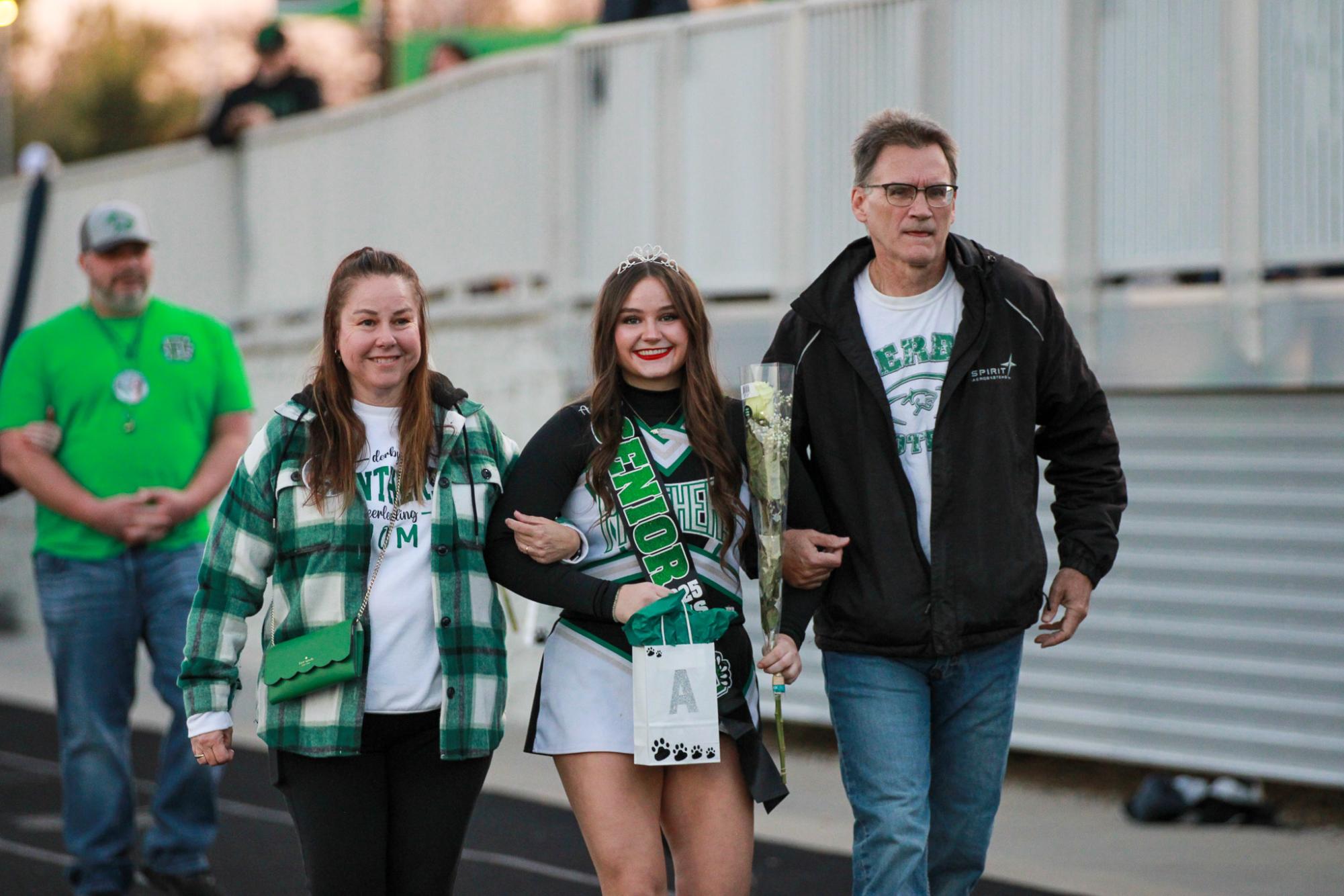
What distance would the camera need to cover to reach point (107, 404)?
676 centimetres

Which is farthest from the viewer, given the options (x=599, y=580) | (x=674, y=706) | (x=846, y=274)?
(x=846, y=274)

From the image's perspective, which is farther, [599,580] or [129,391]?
[129,391]

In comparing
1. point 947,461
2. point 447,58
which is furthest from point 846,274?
point 447,58

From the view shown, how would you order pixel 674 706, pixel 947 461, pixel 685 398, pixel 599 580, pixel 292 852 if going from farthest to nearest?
1. pixel 292 852
2. pixel 947 461
3. pixel 685 398
4. pixel 599 580
5. pixel 674 706

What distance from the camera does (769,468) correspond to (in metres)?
4.41

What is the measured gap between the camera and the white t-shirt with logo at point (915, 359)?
468 cm

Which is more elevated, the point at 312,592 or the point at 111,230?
the point at 111,230

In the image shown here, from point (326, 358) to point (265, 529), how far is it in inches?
17.3

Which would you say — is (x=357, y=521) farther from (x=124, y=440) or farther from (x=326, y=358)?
(x=124, y=440)

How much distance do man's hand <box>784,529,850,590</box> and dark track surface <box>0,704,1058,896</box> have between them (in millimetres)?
2678

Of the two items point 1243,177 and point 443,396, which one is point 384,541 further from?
point 1243,177

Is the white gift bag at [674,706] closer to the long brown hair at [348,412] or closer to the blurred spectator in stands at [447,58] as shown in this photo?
the long brown hair at [348,412]

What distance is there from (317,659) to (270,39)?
35.5ft

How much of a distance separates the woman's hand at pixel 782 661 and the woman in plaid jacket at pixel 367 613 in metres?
0.53
